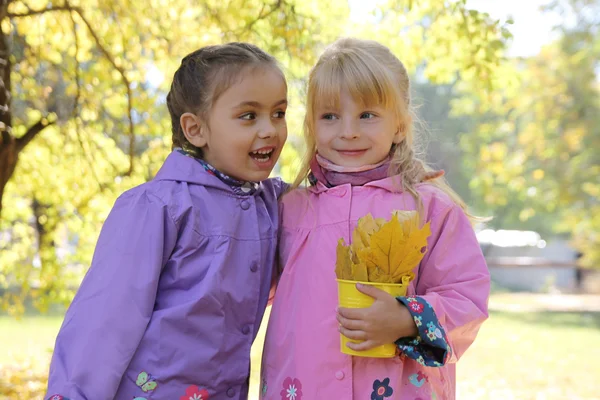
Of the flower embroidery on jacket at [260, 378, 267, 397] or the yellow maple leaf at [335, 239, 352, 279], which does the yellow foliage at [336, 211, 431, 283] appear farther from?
the flower embroidery on jacket at [260, 378, 267, 397]

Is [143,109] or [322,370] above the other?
[143,109]

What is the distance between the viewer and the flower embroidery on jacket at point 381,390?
2271 millimetres

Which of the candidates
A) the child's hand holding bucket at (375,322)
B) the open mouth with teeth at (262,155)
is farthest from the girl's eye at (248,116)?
Result: the child's hand holding bucket at (375,322)

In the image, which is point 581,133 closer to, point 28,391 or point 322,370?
point 28,391

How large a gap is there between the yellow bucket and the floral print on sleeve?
3 cm

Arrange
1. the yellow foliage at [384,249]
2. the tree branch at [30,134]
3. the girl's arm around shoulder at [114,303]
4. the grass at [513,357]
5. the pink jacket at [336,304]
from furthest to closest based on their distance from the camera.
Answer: the grass at [513,357]
the tree branch at [30,134]
the pink jacket at [336,304]
the girl's arm around shoulder at [114,303]
the yellow foliage at [384,249]

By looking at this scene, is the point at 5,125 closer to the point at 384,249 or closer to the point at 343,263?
the point at 343,263

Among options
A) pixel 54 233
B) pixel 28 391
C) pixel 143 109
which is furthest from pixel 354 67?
pixel 28 391

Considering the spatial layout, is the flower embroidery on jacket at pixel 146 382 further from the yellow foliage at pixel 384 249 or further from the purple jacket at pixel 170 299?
the yellow foliage at pixel 384 249

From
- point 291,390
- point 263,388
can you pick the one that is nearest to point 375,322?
point 291,390

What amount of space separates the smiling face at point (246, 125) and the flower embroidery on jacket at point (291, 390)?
2.27ft

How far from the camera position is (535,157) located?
17.1 m

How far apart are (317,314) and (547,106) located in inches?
560

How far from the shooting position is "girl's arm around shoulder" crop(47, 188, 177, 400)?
2.11m
